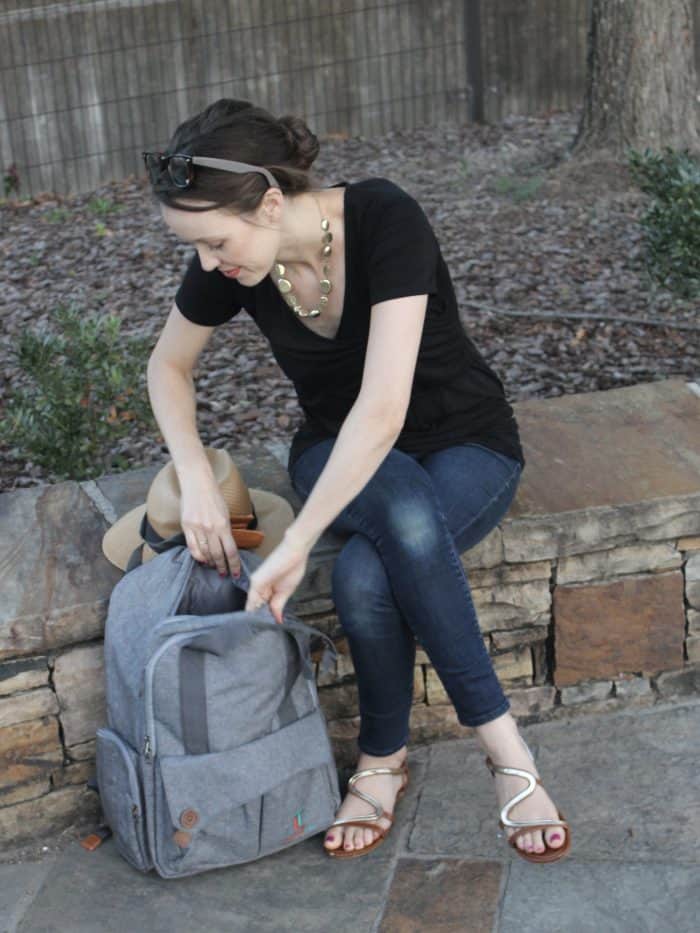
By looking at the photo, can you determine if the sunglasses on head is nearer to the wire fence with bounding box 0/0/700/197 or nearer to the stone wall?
the stone wall

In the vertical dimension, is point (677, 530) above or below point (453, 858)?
above

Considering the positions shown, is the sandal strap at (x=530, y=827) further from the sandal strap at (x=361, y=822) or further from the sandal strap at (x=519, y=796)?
the sandal strap at (x=361, y=822)

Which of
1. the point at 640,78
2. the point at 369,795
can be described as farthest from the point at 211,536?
the point at 640,78

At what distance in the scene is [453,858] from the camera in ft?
8.64

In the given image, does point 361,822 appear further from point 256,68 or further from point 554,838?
point 256,68

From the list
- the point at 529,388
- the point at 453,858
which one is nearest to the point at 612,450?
the point at 453,858

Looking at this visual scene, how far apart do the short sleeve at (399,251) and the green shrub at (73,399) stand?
52.0 inches

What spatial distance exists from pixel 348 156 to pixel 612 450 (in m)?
4.95

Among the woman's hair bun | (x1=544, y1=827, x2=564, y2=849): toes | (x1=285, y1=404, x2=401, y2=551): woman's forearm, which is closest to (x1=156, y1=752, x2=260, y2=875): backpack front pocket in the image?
(x1=285, y1=404, x2=401, y2=551): woman's forearm

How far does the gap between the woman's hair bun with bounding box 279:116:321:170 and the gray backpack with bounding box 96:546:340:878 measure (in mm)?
821

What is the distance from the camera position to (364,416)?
246 cm

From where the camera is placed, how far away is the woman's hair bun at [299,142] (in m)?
2.53

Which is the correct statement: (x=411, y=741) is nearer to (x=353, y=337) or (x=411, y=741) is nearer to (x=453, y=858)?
(x=453, y=858)

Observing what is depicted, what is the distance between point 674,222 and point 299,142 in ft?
6.72
